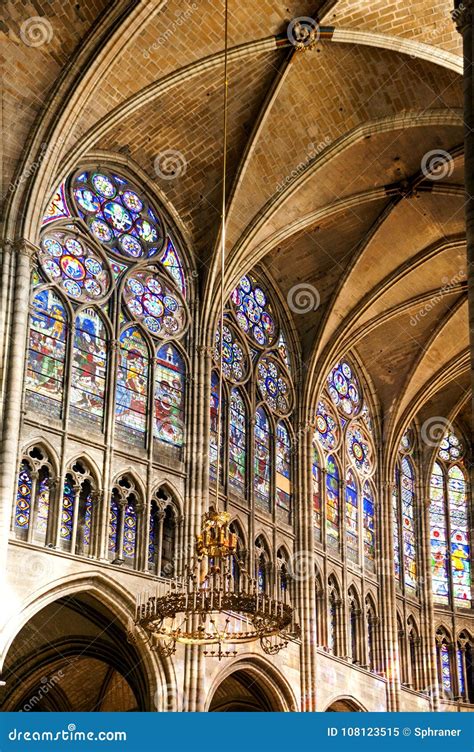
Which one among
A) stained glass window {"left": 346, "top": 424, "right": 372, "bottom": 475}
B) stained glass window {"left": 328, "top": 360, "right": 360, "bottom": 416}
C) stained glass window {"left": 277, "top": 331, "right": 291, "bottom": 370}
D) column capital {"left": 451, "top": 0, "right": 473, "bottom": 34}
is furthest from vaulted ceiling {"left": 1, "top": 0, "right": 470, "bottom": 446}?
column capital {"left": 451, "top": 0, "right": 473, "bottom": 34}

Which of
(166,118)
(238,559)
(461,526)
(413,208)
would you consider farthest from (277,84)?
(461,526)

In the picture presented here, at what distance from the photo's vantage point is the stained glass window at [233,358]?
27406 mm

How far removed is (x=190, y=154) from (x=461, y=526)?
15.5 meters

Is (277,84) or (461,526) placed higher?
(277,84)

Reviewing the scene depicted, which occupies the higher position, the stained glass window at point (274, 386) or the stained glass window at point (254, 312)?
the stained glass window at point (254, 312)

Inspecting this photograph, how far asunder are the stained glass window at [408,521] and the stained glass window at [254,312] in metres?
7.51

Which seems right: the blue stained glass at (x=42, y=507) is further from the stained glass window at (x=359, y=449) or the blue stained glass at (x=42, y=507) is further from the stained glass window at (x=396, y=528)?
the stained glass window at (x=396, y=528)

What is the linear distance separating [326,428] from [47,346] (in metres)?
10.5

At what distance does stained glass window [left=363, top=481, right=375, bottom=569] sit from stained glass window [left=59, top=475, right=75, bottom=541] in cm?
1144

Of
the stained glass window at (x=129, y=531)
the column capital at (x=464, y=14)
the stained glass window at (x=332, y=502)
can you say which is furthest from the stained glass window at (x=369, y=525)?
the column capital at (x=464, y=14)

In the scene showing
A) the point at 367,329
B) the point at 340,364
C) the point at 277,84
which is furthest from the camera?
the point at 340,364

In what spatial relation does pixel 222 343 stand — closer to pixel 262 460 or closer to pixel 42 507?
pixel 262 460
